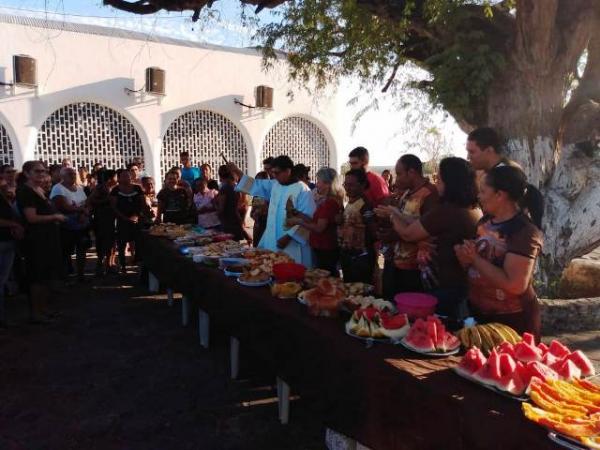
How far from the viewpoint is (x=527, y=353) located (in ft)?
5.81

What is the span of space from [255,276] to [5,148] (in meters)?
10.2

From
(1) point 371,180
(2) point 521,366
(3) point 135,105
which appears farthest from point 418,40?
(3) point 135,105

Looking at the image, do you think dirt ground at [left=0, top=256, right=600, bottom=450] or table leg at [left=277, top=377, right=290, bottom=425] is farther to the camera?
table leg at [left=277, top=377, right=290, bottom=425]

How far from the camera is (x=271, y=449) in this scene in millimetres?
2758

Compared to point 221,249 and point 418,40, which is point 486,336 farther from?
point 418,40

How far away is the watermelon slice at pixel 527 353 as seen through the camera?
1754 mm

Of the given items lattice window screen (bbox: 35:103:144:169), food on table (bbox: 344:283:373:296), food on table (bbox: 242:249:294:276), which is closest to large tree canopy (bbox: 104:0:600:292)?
food on table (bbox: 242:249:294:276)

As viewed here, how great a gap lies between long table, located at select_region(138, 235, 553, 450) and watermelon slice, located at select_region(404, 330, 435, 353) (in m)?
0.04

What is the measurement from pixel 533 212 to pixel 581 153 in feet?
11.0

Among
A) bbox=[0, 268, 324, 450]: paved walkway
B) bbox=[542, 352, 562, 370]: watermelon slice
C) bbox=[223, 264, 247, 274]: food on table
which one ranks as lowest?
bbox=[0, 268, 324, 450]: paved walkway

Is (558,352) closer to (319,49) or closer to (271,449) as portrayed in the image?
(271,449)

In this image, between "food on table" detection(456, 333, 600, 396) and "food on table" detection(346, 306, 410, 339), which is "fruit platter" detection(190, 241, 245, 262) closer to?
"food on table" detection(346, 306, 410, 339)

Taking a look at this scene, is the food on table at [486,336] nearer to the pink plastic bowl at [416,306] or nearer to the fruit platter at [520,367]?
the fruit platter at [520,367]

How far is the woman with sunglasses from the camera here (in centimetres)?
455
